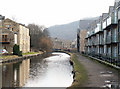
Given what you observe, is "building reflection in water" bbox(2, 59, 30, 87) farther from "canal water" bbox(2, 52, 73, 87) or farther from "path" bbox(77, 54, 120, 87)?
"path" bbox(77, 54, 120, 87)

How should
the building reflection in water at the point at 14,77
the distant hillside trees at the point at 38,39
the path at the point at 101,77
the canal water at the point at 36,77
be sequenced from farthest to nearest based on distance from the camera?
the distant hillside trees at the point at 38,39 → the canal water at the point at 36,77 → the building reflection in water at the point at 14,77 → the path at the point at 101,77

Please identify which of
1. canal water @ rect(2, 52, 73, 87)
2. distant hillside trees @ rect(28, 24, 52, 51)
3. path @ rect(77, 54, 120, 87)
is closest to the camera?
path @ rect(77, 54, 120, 87)

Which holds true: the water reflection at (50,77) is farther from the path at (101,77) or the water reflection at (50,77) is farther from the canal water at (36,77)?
the path at (101,77)

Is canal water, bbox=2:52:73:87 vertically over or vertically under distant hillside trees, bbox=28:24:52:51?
under

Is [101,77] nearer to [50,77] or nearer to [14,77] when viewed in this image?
[50,77]

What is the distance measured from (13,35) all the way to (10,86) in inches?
1201

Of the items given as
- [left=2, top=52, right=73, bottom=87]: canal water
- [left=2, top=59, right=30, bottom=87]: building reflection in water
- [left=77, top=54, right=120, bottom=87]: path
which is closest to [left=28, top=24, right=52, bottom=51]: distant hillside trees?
[left=2, top=52, right=73, bottom=87]: canal water

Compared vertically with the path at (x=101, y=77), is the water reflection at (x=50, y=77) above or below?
below

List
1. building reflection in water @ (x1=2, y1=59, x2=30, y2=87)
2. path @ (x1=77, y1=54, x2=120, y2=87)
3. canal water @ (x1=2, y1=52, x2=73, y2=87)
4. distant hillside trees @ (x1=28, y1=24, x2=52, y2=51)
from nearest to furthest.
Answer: path @ (x1=77, y1=54, x2=120, y2=87) < building reflection in water @ (x1=2, y1=59, x2=30, y2=87) < canal water @ (x1=2, y1=52, x2=73, y2=87) < distant hillside trees @ (x1=28, y1=24, x2=52, y2=51)

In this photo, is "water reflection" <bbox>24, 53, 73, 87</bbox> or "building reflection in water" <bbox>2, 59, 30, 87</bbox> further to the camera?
"water reflection" <bbox>24, 53, 73, 87</bbox>

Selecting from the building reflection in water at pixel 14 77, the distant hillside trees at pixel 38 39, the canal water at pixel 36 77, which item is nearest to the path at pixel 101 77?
the canal water at pixel 36 77

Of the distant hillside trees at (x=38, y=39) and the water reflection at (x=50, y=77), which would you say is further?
the distant hillside trees at (x=38, y=39)

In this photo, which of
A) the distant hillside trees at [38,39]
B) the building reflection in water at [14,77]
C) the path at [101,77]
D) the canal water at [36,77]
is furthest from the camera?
the distant hillside trees at [38,39]

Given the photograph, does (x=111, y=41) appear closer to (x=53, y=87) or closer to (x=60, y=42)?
(x=53, y=87)
